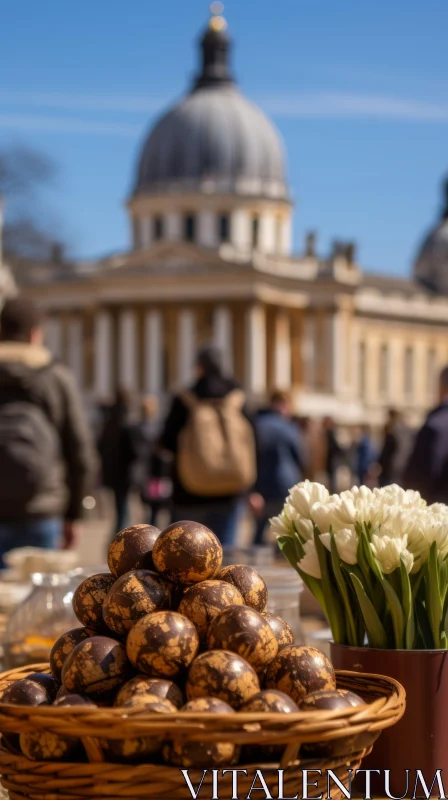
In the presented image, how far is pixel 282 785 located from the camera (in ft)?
6.32

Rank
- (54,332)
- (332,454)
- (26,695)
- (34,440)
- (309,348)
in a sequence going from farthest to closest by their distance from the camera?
(54,332), (309,348), (332,454), (34,440), (26,695)

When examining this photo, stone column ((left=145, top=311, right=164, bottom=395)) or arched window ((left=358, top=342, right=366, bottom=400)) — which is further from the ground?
stone column ((left=145, top=311, right=164, bottom=395))

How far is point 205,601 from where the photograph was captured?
2.18 m

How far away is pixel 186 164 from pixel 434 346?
18675 millimetres

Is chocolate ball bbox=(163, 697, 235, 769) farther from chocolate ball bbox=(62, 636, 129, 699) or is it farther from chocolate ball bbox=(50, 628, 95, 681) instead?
chocolate ball bbox=(50, 628, 95, 681)

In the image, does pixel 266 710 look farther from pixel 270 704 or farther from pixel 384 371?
pixel 384 371

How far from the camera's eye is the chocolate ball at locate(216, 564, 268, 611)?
7.57 feet

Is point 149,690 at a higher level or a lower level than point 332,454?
higher

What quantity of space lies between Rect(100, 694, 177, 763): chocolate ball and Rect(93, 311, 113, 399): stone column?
6834 centimetres

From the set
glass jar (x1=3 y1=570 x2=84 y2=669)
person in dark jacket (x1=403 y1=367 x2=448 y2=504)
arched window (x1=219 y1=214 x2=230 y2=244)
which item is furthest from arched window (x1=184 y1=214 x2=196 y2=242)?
glass jar (x1=3 y1=570 x2=84 y2=669)

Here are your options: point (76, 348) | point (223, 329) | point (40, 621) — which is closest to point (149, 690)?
point (40, 621)

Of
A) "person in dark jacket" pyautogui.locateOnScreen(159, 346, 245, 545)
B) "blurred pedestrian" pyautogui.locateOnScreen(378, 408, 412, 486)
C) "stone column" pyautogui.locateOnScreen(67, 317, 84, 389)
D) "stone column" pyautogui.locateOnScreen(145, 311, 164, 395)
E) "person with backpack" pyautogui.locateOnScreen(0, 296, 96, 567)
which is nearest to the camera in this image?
"person with backpack" pyautogui.locateOnScreen(0, 296, 96, 567)

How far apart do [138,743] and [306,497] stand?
2.35ft

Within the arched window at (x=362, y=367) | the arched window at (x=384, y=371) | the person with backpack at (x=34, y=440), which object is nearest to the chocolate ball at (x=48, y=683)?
the person with backpack at (x=34, y=440)
